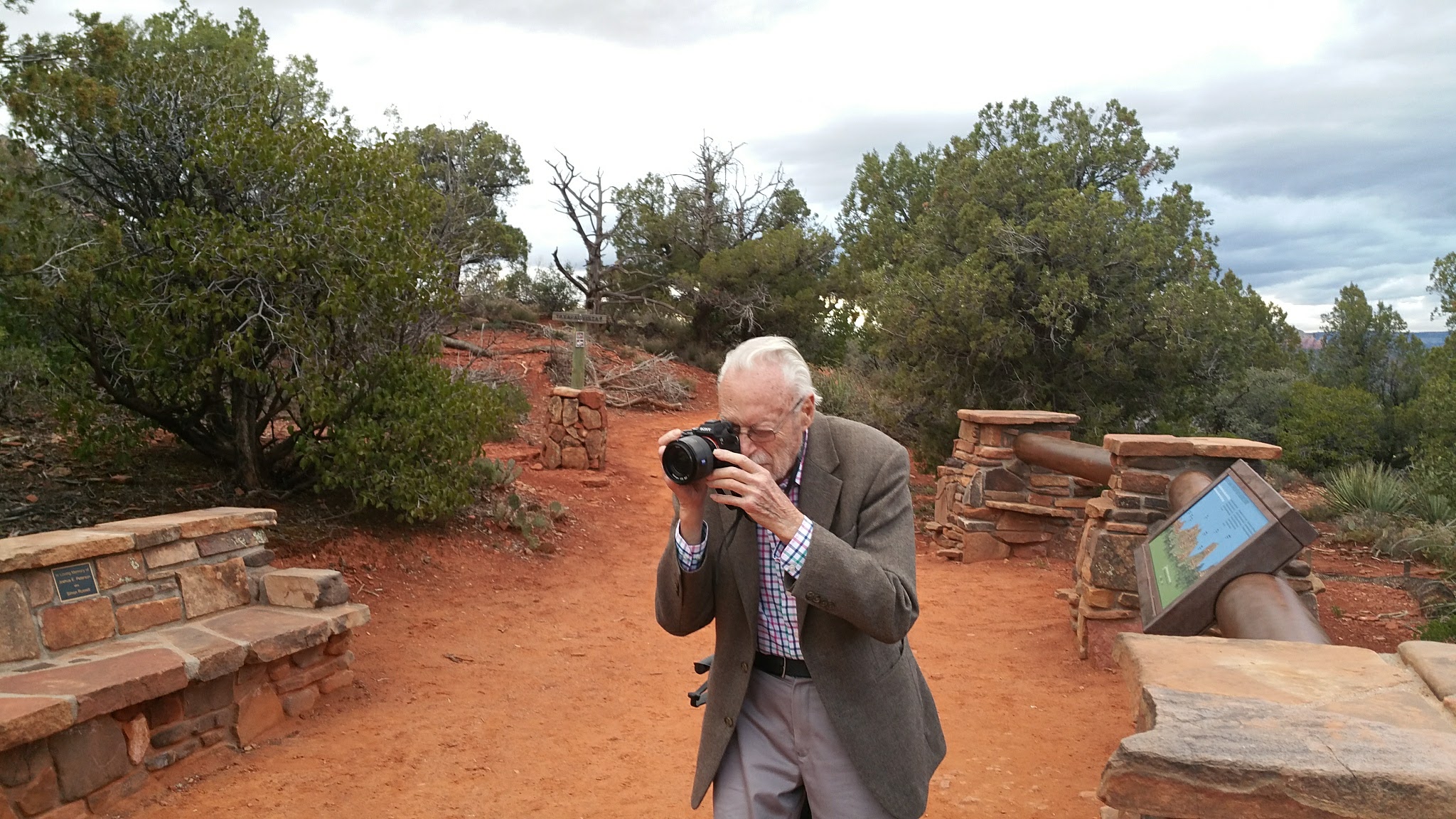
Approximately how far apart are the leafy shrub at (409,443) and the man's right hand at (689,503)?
17.6 feet

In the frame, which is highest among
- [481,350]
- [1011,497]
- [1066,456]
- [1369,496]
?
[481,350]

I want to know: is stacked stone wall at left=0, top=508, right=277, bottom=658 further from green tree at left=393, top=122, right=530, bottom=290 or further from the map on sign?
green tree at left=393, top=122, right=530, bottom=290

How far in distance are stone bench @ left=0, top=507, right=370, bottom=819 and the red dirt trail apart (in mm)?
169

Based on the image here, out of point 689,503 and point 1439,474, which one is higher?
point 689,503

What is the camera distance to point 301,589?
16.6 ft

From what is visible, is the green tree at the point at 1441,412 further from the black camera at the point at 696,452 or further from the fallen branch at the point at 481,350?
the fallen branch at the point at 481,350

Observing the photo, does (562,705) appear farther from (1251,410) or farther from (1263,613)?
(1251,410)

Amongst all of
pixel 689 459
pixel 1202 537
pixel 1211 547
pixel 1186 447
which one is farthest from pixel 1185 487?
pixel 689 459

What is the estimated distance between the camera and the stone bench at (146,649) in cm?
361

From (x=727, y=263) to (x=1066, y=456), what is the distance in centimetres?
1656

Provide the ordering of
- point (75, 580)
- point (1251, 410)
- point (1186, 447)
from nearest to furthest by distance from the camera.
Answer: point (75, 580), point (1186, 447), point (1251, 410)

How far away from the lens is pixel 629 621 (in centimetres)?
714

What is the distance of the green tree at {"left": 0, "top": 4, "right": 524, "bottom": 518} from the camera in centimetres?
609

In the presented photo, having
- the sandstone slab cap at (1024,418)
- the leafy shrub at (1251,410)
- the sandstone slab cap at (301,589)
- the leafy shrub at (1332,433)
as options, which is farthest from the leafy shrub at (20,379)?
the leafy shrub at (1332,433)
